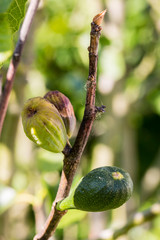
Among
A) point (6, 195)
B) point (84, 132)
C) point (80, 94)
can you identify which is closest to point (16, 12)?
point (84, 132)

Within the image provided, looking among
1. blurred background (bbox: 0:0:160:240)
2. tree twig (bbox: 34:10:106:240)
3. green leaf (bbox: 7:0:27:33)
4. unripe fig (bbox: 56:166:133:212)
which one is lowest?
blurred background (bbox: 0:0:160:240)

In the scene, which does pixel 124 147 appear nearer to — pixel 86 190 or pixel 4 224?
pixel 4 224

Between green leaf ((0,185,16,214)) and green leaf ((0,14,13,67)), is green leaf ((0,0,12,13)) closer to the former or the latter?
green leaf ((0,14,13,67))

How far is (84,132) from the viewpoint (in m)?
0.33

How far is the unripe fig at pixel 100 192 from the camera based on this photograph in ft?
1.09

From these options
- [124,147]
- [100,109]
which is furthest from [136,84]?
[100,109]

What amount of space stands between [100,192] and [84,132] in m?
0.06

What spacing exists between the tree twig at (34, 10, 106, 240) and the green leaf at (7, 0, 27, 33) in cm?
9

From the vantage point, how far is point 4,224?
1.05m

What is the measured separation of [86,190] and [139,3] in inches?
79.6

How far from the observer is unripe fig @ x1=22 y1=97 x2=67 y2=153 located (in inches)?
14.4

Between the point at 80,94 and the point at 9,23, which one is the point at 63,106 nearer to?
the point at 9,23

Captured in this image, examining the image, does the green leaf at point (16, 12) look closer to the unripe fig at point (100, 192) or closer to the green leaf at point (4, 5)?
the green leaf at point (4, 5)

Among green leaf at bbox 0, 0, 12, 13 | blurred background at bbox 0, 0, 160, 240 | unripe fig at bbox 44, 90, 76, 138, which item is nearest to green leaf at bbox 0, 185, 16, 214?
blurred background at bbox 0, 0, 160, 240
